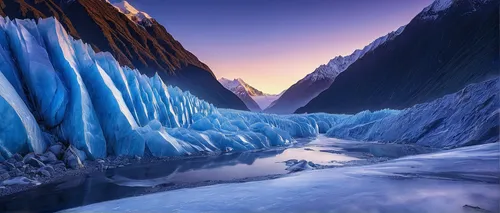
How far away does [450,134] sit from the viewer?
16375 mm

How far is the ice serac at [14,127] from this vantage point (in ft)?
31.6

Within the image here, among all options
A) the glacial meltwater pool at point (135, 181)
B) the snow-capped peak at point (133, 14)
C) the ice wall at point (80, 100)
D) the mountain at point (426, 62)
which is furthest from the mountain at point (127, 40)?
the glacial meltwater pool at point (135, 181)

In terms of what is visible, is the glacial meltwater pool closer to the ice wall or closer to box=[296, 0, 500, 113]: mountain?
the ice wall

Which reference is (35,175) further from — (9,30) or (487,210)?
(487,210)

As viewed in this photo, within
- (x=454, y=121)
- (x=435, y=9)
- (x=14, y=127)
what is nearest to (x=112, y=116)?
(x=14, y=127)

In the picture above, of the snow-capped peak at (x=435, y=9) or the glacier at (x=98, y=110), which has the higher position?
the snow-capped peak at (x=435, y=9)

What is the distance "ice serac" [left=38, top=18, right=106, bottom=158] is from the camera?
11901mm

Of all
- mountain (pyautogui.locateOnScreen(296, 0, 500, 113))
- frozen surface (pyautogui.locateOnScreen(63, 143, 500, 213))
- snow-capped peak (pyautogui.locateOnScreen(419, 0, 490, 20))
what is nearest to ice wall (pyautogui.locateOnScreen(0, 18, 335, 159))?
frozen surface (pyautogui.locateOnScreen(63, 143, 500, 213))

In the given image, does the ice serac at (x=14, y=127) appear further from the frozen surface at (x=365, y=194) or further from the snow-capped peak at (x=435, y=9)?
the snow-capped peak at (x=435, y=9)

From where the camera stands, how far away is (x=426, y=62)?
96.7 m

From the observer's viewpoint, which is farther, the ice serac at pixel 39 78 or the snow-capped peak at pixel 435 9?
the snow-capped peak at pixel 435 9

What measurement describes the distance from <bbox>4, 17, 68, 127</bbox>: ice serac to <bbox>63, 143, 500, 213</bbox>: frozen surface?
267 inches

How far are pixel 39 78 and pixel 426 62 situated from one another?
342 ft

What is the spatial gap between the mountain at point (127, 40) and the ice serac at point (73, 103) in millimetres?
63297
